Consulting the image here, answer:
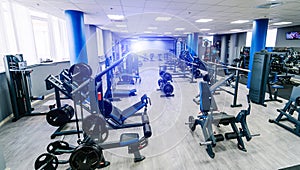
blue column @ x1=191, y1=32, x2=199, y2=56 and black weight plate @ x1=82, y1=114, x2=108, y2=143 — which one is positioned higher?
blue column @ x1=191, y1=32, x2=199, y2=56

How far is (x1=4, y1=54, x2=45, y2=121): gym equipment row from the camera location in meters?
3.34

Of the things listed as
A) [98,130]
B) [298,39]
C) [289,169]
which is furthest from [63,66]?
[298,39]

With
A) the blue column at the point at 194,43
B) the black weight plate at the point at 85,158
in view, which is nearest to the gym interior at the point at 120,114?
the black weight plate at the point at 85,158

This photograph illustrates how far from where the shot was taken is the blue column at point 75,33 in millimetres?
4230

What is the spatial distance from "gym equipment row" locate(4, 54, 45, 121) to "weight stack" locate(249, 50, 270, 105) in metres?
5.63

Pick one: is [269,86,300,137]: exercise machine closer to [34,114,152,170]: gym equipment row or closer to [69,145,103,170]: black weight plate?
[34,114,152,170]: gym equipment row

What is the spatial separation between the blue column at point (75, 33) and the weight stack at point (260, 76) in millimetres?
4772

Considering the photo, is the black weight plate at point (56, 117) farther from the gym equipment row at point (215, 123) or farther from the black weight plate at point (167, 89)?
the black weight plate at point (167, 89)

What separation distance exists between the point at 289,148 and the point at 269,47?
8753mm

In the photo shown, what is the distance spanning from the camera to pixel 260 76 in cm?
421

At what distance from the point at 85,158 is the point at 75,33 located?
11.5 feet

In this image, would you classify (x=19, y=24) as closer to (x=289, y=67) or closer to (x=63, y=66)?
(x=63, y=66)

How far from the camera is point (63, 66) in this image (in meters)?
5.99

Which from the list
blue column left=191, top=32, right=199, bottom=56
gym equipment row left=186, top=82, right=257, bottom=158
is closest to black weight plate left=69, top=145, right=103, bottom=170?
gym equipment row left=186, top=82, right=257, bottom=158
